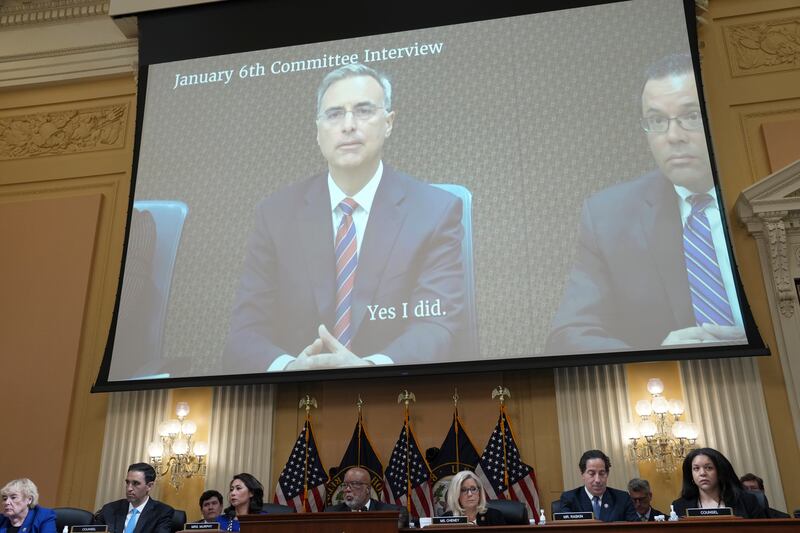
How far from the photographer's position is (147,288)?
7.46 m

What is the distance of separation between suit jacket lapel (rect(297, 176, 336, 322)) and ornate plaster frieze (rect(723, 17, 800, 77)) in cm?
426

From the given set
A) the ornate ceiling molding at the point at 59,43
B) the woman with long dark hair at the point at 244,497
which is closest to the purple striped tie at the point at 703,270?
the woman with long dark hair at the point at 244,497

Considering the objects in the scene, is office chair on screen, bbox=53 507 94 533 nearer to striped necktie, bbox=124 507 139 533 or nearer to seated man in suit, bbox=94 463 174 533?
seated man in suit, bbox=94 463 174 533

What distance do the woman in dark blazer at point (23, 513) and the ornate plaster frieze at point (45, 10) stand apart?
20.5 feet

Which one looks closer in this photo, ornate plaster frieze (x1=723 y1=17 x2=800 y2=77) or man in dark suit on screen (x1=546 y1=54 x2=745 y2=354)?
man in dark suit on screen (x1=546 y1=54 x2=745 y2=354)

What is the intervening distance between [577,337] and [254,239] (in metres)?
3.13

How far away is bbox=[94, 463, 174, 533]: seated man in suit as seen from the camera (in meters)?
5.15

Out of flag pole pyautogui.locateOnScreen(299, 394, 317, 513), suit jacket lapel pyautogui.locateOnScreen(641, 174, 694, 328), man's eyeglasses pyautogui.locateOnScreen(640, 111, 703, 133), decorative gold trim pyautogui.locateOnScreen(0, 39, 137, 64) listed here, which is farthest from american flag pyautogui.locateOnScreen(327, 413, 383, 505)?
decorative gold trim pyautogui.locateOnScreen(0, 39, 137, 64)

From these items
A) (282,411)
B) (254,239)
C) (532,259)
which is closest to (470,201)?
(532,259)

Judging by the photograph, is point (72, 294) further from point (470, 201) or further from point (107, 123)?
point (470, 201)

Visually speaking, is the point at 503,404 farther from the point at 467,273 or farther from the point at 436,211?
the point at 436,211

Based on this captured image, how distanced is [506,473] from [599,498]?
1268mm

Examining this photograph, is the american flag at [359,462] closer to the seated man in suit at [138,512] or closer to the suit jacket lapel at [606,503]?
the seated man in suit at [138,512]

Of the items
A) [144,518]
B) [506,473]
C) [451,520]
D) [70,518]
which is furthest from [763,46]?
[70,518]
